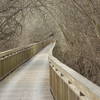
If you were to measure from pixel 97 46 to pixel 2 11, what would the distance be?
11.5m

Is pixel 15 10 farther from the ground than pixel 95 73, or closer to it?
farther from the ground

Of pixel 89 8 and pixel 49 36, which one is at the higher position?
pixel 89 8

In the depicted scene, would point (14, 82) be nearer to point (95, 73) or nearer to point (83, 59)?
point (95, 73)

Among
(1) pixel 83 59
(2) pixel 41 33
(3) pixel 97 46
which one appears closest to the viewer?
(3) pixel 97 46

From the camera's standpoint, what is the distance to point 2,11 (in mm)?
29906

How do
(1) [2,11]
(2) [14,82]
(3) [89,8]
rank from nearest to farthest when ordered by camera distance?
(2) [14,82], (3) [89,8], (1) [2,11]

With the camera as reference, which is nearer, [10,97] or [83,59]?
[10,97]

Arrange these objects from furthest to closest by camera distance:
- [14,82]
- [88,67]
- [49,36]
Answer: [49,36]
[88,67]
[14,82]

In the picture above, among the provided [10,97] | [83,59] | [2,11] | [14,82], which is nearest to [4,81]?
[14,82]

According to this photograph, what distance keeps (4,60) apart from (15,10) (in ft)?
51.2

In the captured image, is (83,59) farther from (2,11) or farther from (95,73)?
(2,11)

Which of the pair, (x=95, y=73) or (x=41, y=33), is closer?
(x=95, y=73)

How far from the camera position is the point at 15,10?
3225cm

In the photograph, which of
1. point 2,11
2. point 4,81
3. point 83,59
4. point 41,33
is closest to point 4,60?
point 4,81
